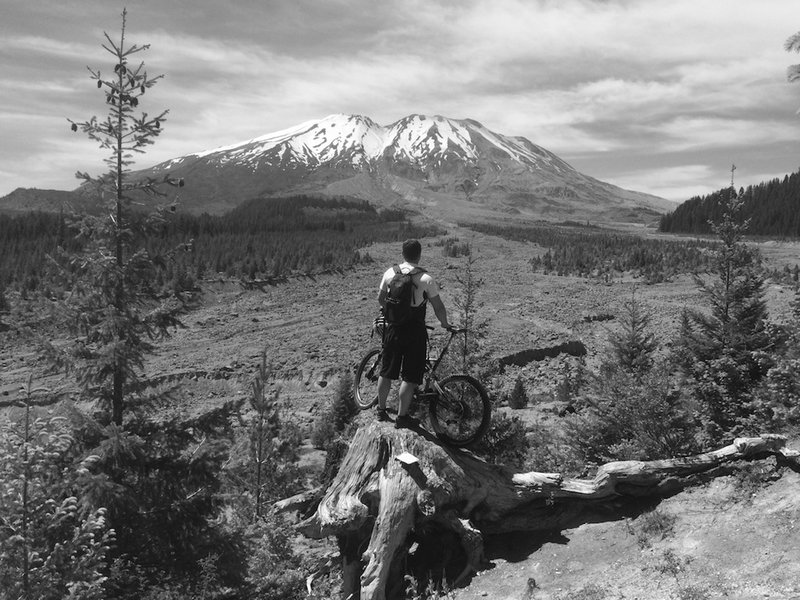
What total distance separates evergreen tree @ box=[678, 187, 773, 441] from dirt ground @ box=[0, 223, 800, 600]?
461 centimetres

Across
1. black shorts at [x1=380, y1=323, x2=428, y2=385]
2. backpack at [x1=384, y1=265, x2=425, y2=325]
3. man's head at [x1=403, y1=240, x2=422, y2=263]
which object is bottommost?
black shorts at [x1=380, y1=323, x2=428, y2=385]

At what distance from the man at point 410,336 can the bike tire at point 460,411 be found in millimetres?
489

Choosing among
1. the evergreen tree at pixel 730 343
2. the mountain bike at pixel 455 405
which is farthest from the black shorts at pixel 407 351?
the evergreen tree at pixel 730 343

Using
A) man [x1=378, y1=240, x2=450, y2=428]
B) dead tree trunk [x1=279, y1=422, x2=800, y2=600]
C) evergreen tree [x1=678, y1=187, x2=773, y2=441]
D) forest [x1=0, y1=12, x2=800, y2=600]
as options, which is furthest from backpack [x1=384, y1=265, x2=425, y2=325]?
evergreen tree [x1=678, y1=187, x2=773, y2=441]

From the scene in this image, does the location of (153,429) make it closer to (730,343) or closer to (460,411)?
(460,411)

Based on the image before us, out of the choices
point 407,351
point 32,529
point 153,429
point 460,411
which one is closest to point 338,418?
point 153,429

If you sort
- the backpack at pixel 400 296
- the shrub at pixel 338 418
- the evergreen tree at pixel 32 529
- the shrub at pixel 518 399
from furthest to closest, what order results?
the shrub at pixel 338 418 < the shrub at pixel 518 399 < the backpack at pixel 400 296 < the evergreen tree at pixel 32 529

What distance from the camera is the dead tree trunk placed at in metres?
5.91

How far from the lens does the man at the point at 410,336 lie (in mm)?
6176

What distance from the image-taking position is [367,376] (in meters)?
7.18

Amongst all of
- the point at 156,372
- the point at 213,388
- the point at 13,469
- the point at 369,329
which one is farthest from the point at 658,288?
the point at 13,469

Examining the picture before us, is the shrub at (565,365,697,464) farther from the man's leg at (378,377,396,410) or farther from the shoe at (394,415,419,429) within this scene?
the man's leg at (378,377,396,410)

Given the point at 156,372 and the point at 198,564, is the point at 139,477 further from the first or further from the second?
the point at 156,372

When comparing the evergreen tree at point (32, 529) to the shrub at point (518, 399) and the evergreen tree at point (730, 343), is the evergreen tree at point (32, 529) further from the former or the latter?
the shrub at point (518, 399)
